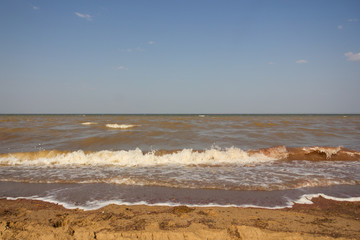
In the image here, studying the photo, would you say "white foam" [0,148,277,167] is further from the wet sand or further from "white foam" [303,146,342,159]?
the wet sand

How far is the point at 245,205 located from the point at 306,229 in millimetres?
1147

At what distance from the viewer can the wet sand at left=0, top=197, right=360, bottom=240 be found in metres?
2.75

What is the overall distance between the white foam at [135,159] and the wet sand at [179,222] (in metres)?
3.76

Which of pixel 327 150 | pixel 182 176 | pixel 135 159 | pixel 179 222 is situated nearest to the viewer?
pixel 179 222

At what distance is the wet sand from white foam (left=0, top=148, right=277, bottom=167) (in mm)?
3761

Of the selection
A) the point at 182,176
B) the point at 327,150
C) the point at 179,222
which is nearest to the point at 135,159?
the point at 182,176

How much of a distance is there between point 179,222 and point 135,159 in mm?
4930

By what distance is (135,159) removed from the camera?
25.3 feet

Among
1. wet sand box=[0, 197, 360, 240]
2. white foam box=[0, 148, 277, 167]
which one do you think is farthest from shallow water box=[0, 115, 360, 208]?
wet sand box=[0, 197, 360, 240]

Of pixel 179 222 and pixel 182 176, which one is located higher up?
pixel 179 222

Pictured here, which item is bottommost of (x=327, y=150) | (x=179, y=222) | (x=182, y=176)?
(x=182, y=176)

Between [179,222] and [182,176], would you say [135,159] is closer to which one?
[182,176]

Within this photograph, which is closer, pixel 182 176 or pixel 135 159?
pixel 182 176

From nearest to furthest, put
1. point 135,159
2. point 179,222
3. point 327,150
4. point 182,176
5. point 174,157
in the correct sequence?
point 179,222
point 182,176
point 135,159
point 174,157
point 327,150
